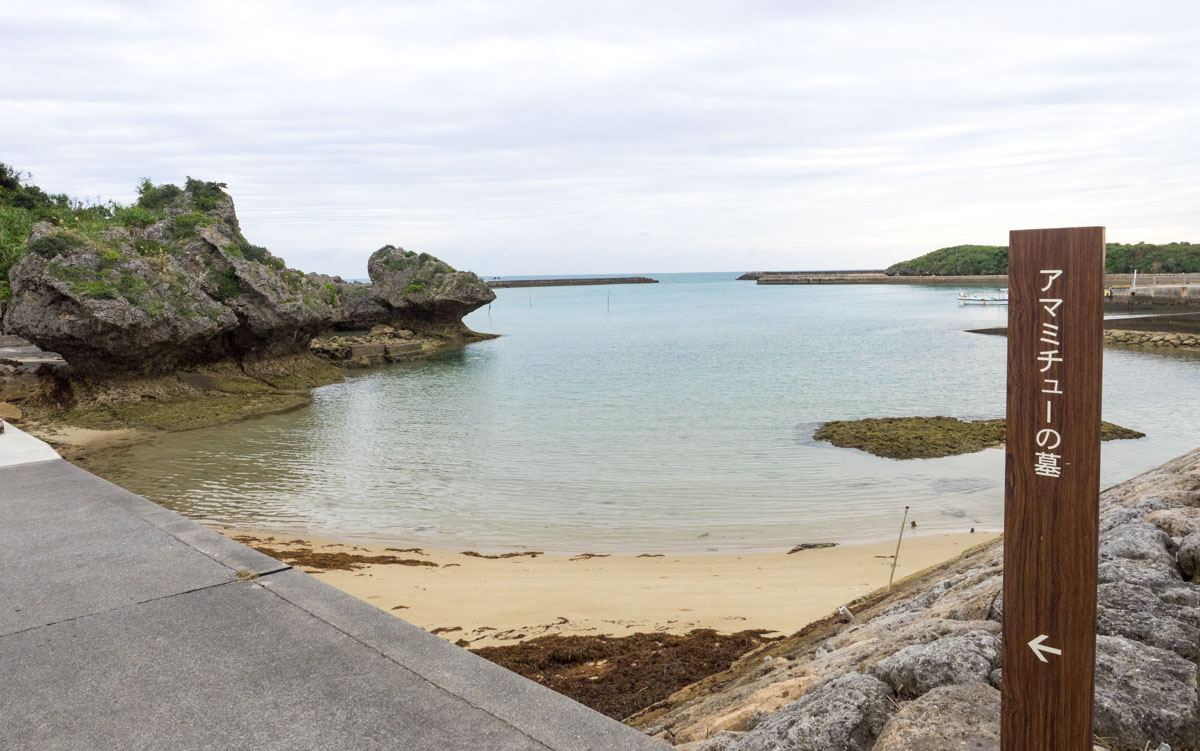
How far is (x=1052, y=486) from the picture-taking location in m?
2.49

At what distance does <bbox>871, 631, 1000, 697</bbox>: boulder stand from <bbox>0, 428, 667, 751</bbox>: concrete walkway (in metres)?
1.20

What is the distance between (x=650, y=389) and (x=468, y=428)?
8.87m

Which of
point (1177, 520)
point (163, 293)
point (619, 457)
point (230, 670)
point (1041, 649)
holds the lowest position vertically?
point (619, 457)

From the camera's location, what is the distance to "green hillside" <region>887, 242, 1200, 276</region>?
299 ft

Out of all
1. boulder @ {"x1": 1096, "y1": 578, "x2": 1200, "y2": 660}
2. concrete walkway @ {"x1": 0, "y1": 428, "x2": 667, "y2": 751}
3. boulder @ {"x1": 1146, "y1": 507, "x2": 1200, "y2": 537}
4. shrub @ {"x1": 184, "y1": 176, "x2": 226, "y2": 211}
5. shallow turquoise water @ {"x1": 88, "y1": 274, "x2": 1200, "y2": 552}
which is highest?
shrub @ {"x1": 184, "y1": 176, "x2": 226, "y2": 211}

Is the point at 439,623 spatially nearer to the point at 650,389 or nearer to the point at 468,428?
the point at 468,428

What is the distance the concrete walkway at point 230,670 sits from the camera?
3521 millimetres

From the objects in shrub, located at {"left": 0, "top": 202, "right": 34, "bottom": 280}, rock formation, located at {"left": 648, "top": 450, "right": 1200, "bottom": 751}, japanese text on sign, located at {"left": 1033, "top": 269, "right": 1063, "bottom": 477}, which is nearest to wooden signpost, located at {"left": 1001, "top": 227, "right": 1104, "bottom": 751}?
japanese text on sign, located at {"left": 1033, "top": 269, "right": 1063, "bottom": 477}

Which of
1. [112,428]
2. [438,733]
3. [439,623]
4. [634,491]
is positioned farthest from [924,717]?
[112,428]

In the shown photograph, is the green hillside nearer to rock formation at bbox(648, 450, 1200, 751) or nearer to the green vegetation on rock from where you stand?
the green vegetation on rock

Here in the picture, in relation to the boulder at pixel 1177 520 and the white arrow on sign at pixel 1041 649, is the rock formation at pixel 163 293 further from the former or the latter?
the white arrow on sign at pixel 1041 649

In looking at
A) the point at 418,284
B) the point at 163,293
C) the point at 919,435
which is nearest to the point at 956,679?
the point at 919,435

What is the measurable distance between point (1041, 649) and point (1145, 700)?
101 centimetres

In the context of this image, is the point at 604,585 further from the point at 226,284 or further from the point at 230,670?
the point at 226,284
